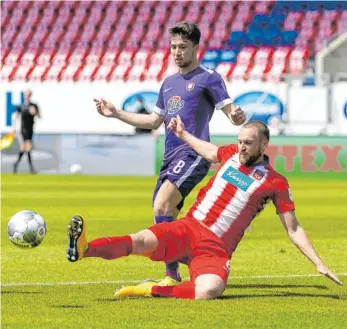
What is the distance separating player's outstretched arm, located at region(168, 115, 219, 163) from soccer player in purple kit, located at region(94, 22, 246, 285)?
60cm

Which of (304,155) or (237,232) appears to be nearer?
(237,232)

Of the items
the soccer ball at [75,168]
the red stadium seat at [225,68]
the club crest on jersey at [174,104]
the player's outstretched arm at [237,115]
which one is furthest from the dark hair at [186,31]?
the red stadium seat at [225,68]

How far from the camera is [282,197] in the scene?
761 centimetres

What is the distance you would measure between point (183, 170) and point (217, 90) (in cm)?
70

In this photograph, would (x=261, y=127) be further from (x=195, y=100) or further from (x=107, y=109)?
(x=107, y=109)

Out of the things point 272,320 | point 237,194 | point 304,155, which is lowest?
point 304,155

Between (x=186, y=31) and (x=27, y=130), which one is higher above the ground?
(x=186, y=31)

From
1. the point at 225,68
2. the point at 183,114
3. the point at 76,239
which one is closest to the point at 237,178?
the point at 183,114

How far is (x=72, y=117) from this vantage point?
35.0m

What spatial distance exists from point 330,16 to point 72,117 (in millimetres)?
9438

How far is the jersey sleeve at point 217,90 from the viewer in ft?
28.1

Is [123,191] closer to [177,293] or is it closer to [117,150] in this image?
[117,150]

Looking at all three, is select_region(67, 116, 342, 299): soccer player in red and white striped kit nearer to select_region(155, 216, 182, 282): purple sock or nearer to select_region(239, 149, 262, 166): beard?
select_region(239, 149, 262, 166): beard

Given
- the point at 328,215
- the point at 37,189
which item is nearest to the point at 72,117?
the point at 37,189
